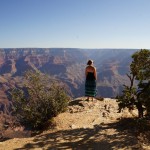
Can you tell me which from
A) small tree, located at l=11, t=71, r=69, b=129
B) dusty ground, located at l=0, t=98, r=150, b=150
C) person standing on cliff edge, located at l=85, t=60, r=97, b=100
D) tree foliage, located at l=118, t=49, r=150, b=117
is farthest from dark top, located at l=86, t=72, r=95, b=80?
dusty ground, located at l=0, t=98, r=150, b=150

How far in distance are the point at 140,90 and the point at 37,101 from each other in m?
4.95

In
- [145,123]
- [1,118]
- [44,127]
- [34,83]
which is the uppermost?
[34,83]

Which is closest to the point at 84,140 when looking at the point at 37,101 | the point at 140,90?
the point at 140,90

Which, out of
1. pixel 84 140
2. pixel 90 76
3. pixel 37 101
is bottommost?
pixel 84 140

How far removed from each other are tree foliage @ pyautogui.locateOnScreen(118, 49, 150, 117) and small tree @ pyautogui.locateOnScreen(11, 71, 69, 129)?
316 cm

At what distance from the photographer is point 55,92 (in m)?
11.4

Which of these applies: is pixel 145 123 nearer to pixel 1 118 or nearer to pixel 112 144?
pixel 112 144

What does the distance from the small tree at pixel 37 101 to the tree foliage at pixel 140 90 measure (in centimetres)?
316

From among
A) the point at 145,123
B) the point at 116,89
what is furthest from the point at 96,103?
the point at 116,89

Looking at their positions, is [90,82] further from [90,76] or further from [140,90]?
[140,90]

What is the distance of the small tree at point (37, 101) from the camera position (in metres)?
10.4

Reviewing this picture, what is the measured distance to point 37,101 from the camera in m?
11.3

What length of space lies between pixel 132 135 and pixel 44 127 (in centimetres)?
403

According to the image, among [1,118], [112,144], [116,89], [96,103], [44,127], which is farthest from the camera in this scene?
[116,89]
